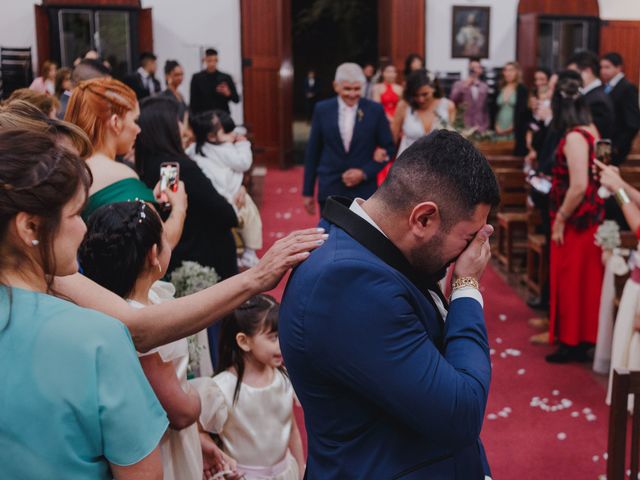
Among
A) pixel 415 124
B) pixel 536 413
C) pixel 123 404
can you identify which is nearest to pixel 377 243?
pixel 123 404

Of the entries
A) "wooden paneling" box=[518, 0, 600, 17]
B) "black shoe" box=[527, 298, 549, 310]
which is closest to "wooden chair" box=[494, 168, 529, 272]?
"black shoe" box=[527, 298, 549, 310]

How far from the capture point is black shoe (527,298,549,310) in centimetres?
643

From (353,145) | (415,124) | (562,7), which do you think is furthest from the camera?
(562,7)

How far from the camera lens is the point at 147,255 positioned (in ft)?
7.21

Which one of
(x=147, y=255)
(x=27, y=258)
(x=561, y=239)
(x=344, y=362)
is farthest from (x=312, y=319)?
(x=561, y=239)

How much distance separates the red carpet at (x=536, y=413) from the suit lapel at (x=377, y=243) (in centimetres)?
248

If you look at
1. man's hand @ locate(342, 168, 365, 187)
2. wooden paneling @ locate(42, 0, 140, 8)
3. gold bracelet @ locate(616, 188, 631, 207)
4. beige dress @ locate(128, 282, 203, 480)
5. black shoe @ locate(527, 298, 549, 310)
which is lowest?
black shoe @ locate(527, 298, 549, 310)

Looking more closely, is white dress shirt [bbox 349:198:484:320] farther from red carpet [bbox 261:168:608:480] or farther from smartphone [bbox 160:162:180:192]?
red carpet [bbox 261:168:608:480]

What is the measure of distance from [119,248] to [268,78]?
507 inches

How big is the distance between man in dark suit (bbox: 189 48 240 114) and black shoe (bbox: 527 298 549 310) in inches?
280

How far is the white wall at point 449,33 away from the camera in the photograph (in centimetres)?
1514

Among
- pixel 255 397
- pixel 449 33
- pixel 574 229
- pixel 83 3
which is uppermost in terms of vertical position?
pixel 83 3

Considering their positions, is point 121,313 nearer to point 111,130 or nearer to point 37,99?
point 111,130

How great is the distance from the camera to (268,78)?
48.2ft
